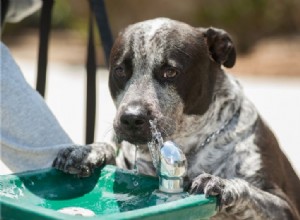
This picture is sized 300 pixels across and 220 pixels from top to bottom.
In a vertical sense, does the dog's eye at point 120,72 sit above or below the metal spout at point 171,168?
above

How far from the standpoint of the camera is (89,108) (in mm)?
4293

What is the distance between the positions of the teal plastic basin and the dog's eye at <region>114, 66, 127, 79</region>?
50cm

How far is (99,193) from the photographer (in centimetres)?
325

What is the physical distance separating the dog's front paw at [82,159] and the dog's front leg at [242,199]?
0.50m

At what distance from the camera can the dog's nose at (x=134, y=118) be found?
3.42 metres

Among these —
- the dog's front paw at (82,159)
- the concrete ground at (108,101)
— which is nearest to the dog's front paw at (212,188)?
the dog's front paw at (82,159)

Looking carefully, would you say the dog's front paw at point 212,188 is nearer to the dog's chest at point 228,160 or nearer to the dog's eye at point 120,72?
the dog's chest at point 228,160

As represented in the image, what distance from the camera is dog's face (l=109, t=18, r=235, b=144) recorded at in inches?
143

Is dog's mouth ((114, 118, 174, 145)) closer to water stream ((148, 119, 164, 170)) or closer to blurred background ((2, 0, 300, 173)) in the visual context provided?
water stream ((148, 119, 164, 170))

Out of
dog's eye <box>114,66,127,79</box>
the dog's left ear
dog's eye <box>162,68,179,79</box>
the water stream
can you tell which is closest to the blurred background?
the dog's left ear

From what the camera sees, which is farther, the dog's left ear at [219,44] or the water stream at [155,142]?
the dog's left ear at [219,44]

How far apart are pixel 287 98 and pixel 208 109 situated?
545 cm

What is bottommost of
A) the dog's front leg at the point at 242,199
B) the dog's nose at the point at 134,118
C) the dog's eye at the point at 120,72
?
the dog's front leg at the point at 242,199

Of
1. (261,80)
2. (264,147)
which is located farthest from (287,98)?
(264,147)
